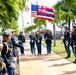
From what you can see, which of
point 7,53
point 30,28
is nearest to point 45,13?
point 7,53

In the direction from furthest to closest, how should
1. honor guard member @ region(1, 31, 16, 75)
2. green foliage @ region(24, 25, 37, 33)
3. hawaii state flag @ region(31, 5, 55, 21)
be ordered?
green foliage @ region(24, 25, 37, 33)
hawaii state flag @ region(31, 5, 55, 21)
honor guard member @ region(1, 31, 16, 75)

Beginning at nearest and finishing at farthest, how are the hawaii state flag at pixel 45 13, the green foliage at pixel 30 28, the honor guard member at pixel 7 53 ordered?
the honor guard member at pixel 7 53
the hawaii state flag at pixel 45 13
the green foliage at pixel 30 28

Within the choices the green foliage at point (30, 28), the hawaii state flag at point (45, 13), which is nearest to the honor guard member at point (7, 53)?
the hawaii state flag at point (45, 13)

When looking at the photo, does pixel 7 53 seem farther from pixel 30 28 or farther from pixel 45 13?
pixel 30 28

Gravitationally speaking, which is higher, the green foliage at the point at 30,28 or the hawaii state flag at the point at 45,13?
the hawaii state flag at the point at 45,13

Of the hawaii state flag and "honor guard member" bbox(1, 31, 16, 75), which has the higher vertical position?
the hawaii state flag

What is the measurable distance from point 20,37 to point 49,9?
264 centimetres

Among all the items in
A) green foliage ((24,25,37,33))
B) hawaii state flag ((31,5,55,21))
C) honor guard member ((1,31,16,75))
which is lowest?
green foliage ((24,25,37,33))

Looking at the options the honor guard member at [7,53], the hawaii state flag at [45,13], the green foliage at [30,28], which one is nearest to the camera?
the honor guard member at [7,53]

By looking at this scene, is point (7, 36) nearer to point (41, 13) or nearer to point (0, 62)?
point (0, 62)

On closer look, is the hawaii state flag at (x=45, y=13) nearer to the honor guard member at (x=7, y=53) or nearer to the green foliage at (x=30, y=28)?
the honor guard member at (x=7, y=53)

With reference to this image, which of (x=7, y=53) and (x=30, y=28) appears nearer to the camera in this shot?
(x=7, y=53)

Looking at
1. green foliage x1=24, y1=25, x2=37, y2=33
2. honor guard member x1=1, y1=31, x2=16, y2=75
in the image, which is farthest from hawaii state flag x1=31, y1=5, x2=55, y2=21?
green foliage x1=24, y1=25, x2=37, y2=33

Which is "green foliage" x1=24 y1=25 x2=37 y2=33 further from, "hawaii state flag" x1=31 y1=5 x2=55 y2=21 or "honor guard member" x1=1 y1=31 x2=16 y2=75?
"honor guard member" x1=1 y1=31 x2=16 y2=75
